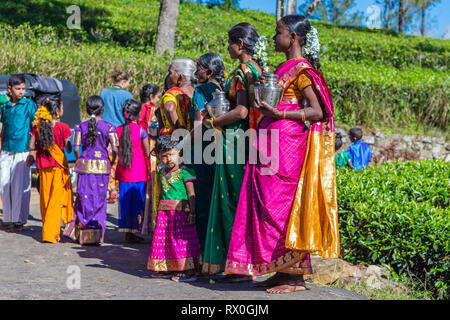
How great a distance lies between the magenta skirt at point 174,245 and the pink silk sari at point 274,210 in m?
0.73

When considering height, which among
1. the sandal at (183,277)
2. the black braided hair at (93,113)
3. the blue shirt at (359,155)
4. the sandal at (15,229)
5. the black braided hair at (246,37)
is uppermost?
the black braided hair at (246,37)

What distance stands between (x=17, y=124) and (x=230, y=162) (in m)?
3.81

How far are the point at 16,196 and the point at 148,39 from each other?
13.3 metres

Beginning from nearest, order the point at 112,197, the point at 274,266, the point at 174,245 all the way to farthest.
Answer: the point at 274,266 → the point at 174,245 → the point at 112,197

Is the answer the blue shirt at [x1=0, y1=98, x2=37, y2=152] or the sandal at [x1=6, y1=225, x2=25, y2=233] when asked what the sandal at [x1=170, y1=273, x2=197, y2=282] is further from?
the blue shirt at [x1=0, y1=98, x2=37, y2=152]

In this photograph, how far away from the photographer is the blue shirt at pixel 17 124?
7.64 m

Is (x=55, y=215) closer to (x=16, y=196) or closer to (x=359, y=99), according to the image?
(x=16, y=196)

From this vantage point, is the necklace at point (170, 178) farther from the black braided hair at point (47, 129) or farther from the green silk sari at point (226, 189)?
the black braided hair at point (47, 129)

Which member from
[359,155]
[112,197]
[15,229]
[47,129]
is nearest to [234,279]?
[47,129]

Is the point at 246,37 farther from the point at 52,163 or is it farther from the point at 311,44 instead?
the point at 52,163

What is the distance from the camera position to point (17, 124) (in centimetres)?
763

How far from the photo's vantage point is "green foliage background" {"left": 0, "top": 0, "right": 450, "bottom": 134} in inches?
555

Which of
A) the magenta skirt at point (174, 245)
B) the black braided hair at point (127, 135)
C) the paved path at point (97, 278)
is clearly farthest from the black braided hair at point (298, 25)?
the black braided hair at point (127, 135)
